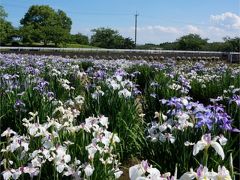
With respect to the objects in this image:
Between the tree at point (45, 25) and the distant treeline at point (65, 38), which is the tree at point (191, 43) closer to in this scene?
the distant treeline at point (65, 38)

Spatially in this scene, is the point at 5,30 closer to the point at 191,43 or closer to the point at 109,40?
the point at 109,40

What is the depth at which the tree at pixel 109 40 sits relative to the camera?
2846 inches

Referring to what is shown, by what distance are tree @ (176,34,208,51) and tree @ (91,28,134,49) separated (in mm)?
8590

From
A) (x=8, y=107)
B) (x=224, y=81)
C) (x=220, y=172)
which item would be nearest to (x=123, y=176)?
(x=8, y=107)

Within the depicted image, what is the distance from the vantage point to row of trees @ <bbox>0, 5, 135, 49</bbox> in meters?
65.2

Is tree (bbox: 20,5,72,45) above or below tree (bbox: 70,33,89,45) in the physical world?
above

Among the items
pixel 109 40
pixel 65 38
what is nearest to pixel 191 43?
pixel 109 40

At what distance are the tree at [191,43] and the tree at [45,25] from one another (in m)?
19.2

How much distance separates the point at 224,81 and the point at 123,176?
146 inches

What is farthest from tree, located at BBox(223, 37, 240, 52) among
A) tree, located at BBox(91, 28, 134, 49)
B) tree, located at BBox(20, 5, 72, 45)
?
tree, located at BBox(20, 5, 72, 45)

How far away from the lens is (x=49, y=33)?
66.8 meters

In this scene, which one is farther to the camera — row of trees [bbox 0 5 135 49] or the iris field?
row of trees [bbox 0 5 135 49]

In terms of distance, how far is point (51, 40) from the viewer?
217 feet

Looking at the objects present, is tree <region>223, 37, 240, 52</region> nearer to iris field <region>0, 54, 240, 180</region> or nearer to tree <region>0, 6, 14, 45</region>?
tree <region>0, 6, 14, 45</region>
